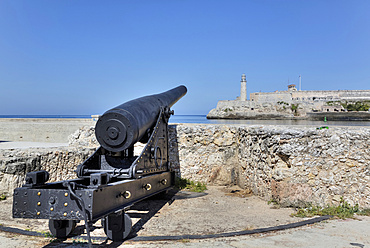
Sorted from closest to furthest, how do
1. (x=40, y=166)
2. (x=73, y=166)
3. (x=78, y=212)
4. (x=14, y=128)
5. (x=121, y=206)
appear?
(x=78, y=212), (x=121, y=206), (x=40, y=166), (x=73, y=166), (x=14, y=128)

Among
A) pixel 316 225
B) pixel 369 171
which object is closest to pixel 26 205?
pixel 316 225

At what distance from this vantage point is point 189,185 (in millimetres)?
7102

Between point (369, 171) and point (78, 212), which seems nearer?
point (78, 212)

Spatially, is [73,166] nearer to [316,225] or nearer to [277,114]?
[316,225]

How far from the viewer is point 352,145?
5012 mm

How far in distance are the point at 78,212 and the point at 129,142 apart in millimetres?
1303

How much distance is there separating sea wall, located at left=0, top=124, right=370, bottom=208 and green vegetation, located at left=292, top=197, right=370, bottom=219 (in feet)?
0.35

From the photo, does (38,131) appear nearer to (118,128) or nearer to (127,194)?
(118,128)

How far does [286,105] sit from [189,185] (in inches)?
1701

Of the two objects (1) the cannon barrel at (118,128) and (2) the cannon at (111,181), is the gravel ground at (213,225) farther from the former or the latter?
(1) the cannon barrel at (118,128)

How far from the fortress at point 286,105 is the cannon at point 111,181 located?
1555 inches

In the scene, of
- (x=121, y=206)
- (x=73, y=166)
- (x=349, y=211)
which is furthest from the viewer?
(x=73, y=166)

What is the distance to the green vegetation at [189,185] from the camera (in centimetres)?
680

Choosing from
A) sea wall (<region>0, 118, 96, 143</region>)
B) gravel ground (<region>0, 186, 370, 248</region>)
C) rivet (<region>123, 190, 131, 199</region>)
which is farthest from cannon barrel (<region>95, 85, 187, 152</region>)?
sea wall (<region>0, 118, 96, 143</region>)
